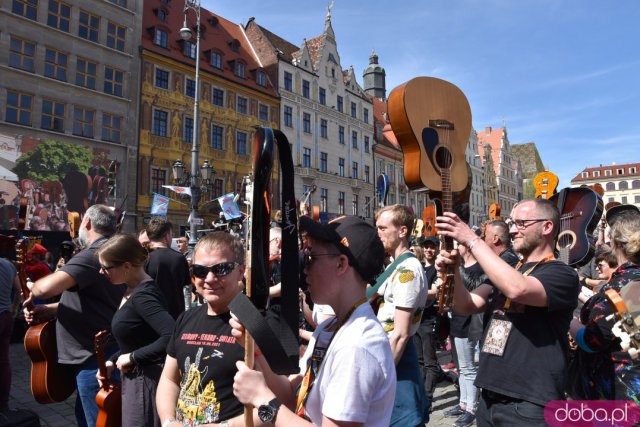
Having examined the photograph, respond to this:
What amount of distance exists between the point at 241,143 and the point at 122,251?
27.9m

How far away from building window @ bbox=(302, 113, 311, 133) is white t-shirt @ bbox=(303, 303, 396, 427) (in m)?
34.2

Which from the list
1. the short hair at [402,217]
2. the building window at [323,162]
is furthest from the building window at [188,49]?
the short hair at [402,217]

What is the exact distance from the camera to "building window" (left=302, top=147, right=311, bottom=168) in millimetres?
34656

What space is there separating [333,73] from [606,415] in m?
38.3

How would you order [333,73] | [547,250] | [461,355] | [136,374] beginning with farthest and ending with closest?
[333,73], [461,355], [136,374], [547,250]

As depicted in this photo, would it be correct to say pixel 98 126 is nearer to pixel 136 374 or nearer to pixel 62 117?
pixel 62 117

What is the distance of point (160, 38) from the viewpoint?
26500mm

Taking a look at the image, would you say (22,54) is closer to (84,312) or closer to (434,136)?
(84,312)

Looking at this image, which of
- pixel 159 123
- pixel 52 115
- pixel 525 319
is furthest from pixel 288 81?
pixel 525 319

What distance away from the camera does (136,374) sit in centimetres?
285

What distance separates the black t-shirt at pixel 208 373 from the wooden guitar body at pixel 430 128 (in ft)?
4.10

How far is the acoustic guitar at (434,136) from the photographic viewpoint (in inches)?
84.3

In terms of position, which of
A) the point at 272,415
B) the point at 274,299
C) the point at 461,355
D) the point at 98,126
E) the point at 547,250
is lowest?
the point at 461,355

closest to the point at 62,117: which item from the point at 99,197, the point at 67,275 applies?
the point at 99,197
